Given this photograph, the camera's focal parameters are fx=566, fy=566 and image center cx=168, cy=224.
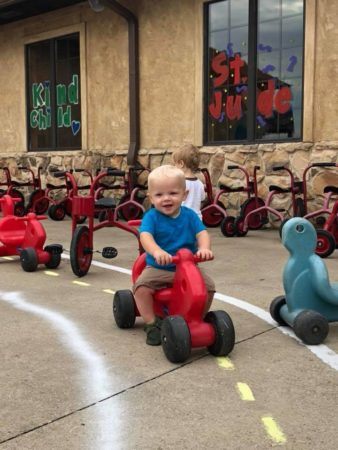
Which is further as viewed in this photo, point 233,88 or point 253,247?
point 233,88

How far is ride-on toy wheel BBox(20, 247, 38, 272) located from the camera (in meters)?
5.82

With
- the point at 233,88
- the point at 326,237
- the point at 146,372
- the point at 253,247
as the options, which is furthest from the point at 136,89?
the point at 146,372

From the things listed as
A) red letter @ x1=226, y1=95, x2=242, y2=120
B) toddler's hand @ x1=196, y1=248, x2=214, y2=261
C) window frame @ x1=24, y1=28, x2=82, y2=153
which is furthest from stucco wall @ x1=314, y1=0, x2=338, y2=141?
toddler's hand @ x1=196, y1=248, x2=214, y2=261

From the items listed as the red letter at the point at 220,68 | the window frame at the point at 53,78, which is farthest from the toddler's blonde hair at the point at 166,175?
the window frame at the point at 53,78

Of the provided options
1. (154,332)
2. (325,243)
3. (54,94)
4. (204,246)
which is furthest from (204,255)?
(54,94)

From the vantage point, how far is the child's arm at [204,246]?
10.9ft

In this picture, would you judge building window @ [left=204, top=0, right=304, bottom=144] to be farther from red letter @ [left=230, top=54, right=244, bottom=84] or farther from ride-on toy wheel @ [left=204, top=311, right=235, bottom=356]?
ride-on toy wheel @ [left=204, top=311, right=235, bottom=356]

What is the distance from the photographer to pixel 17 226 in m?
6.27

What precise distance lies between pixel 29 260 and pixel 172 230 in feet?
8.77

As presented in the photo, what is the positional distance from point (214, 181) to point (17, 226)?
4.49 metres

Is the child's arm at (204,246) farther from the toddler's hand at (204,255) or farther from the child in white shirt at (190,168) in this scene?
the child in white shirt at (190,168)

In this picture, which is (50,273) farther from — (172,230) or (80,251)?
(172,230)

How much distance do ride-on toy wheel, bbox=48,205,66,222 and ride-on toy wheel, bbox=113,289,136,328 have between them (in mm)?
7272

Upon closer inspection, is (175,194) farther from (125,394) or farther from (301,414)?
(301,414)
